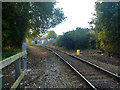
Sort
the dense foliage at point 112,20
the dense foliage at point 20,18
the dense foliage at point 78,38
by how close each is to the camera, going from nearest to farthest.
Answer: the dense foliage at point 20,18, the dense foliage at point 112,20, the dense foliage at point 78,38

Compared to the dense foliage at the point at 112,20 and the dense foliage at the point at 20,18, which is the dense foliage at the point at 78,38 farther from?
the dense foliage at the point at 112,20

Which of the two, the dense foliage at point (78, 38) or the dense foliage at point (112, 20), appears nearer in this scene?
the dense foliage at point (112, 20)

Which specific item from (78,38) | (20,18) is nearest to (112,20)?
(20,18)

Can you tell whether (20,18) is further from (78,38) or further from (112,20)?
(78,38)

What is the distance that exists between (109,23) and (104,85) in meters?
7.33

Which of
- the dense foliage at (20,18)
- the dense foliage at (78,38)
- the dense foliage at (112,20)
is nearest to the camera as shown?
the dense foliage at (20,18)

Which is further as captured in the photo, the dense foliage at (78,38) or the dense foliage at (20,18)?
the dense foliage at (78,38)

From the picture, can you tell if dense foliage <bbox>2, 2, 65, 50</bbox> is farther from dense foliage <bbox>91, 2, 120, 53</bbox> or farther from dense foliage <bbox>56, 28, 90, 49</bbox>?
dense foliage <bbox>56, 28, 90, 49</bbox>

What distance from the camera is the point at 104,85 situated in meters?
3.90

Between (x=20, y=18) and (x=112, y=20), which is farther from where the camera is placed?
(x=112, y=20)

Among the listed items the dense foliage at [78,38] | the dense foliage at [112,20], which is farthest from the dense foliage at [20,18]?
the dense foliage at [78,38]

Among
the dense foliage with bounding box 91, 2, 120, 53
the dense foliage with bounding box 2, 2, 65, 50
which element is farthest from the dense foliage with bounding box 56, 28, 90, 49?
the dense foliage with bounding box 91, 2, 120, 53

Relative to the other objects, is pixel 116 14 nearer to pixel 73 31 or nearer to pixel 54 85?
pixel 54 85

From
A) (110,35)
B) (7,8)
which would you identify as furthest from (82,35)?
(7,8)
